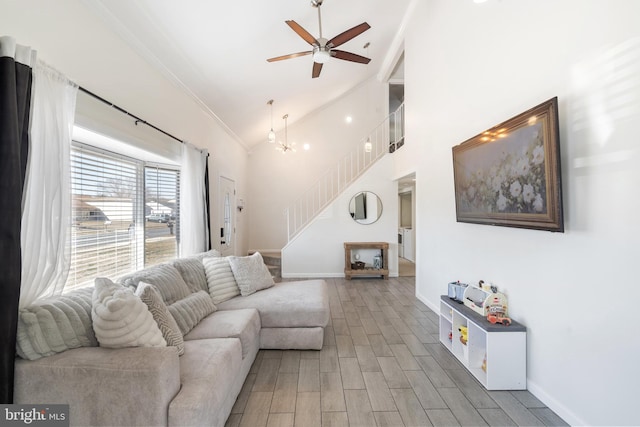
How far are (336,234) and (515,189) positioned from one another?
4066mm

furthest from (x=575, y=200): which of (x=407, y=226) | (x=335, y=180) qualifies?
(x=407, y=226)

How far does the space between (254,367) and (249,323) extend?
1.44 ft

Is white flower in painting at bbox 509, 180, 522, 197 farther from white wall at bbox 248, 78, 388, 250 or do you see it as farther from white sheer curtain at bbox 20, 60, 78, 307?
white wall at bbox 248, 78, 388, 250

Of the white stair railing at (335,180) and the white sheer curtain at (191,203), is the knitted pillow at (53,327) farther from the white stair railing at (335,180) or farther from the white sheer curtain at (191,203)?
the white stair railing at (335,180)

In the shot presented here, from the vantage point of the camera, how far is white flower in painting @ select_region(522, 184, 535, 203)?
191cm

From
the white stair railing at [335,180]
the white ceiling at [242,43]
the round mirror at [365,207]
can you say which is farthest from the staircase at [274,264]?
the white ceiling at [242,43]

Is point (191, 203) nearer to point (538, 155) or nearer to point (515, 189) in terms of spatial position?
point (515, 189)

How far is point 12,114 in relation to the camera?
1390mm

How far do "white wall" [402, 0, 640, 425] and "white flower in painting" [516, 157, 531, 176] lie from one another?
Result: 0.64 ft

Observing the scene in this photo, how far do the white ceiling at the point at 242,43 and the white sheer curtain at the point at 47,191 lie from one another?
93 centimetres

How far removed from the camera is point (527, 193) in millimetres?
1946

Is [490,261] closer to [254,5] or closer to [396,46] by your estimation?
[254,5]

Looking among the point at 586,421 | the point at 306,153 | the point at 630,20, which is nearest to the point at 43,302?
the point at 586,421

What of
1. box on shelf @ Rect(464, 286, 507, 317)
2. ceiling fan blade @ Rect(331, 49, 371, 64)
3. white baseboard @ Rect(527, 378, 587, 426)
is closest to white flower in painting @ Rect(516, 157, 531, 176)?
Answer: box on shelf @ Rect(464, 286, 507, 317)
